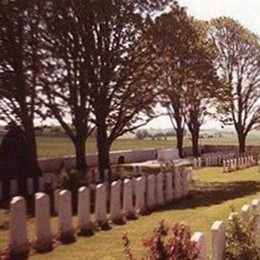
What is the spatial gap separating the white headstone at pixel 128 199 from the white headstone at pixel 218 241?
24.1 feet

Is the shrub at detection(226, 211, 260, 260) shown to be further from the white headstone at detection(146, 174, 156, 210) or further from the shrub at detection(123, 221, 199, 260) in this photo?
the white headstone at detection(146, 174, 156, 210)

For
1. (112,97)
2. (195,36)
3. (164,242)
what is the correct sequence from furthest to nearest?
(195,36)
(112,97)
(164,242)

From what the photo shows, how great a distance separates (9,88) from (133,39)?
5962mm

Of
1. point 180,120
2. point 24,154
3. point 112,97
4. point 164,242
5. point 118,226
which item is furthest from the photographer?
point 180,120

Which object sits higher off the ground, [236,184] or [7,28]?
[7,28]

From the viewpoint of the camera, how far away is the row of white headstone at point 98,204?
11.1 m

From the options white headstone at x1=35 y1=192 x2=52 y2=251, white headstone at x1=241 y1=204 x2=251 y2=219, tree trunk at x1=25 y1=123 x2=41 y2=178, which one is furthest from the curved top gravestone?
white headstone at x1=241 y1=204 x2=251 y2=219

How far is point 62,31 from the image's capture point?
77.1ft

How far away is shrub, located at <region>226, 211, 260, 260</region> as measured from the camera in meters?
7.85

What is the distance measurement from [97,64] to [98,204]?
38.2 ft

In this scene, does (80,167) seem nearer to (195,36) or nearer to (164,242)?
(195,36)

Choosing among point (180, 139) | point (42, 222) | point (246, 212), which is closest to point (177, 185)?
point (42, 222)

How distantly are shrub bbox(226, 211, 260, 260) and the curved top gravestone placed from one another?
46.3 feet

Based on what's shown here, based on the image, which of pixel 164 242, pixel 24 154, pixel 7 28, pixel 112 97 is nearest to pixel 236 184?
pixel 112 97
